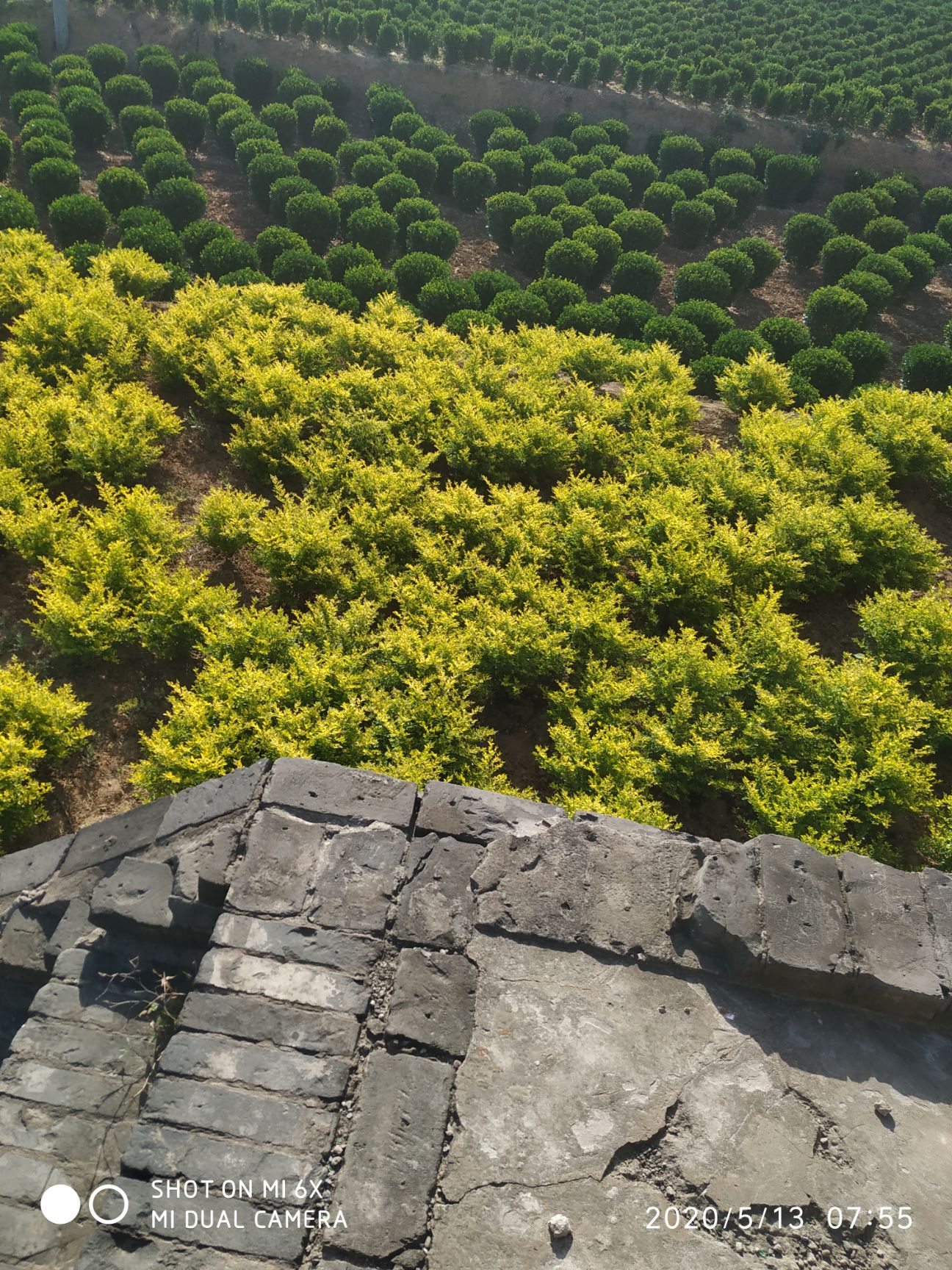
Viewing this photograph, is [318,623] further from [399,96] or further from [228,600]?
[399,96]

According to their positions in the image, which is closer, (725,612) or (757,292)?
(725,612)

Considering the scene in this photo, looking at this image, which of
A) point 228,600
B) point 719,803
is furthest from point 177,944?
point 719,803

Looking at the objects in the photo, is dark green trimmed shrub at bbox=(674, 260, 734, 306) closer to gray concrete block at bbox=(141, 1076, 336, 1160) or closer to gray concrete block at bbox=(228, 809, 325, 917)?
gray concrete block at bbox=(228, 809, 325, 917)

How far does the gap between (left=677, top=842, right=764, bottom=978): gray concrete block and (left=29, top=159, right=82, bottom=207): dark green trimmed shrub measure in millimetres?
15590

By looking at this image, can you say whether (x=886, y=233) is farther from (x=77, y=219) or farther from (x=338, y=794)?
(x=338, y=794)

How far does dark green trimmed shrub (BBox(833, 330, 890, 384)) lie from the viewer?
13031 millimetres

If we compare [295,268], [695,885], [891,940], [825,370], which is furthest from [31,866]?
[825,370]

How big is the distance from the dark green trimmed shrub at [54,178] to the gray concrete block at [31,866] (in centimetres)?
1351

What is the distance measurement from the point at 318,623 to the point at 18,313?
695cm

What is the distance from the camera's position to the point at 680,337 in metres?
12.9

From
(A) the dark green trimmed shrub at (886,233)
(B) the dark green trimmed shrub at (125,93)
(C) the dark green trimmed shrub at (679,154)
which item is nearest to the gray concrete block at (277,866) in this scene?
(A) the dark green trimmed shrub at (886,233)

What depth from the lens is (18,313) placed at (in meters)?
10.1

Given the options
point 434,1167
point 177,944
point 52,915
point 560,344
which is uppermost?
point 560,344

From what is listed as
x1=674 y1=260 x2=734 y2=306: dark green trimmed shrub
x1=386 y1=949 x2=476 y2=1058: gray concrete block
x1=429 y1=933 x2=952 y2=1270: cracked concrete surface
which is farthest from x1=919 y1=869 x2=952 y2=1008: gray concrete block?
x1=674 y1=260 x2=734 y2=306: dark green trimmed shrub
